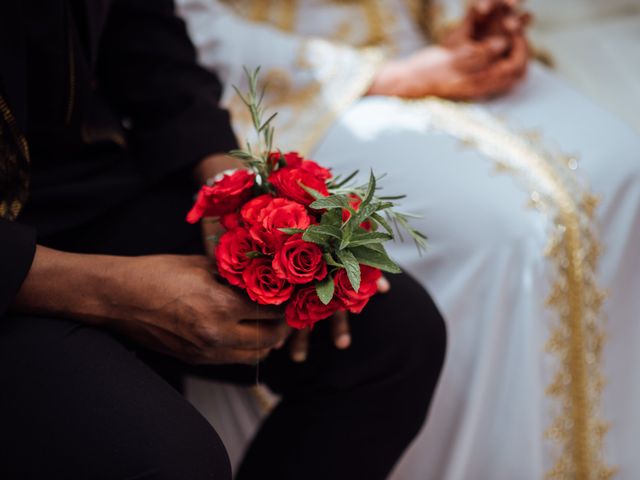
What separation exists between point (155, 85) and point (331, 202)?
1.50 ft

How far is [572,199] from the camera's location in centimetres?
108

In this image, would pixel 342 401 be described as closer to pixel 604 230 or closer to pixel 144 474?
pixel 144 474

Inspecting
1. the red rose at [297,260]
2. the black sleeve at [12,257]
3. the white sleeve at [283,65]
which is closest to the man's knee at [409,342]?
the red rose at [297,260]

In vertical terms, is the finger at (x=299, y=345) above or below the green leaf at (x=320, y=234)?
below

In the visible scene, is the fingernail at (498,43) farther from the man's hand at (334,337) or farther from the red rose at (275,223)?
the red rose at (275,223)

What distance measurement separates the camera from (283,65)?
1293mm

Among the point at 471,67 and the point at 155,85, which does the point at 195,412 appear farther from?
the point at 471,67

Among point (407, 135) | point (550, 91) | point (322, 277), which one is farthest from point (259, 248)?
point (550, 91)

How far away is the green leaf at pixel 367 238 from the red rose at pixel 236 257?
9 centimetres

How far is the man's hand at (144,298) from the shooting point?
0.66 metres

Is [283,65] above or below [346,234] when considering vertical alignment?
below

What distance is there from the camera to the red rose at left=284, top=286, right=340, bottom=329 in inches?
24.0

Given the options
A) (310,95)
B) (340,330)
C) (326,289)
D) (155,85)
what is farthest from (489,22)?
(326,289)

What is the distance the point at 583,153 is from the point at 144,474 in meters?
0.86
